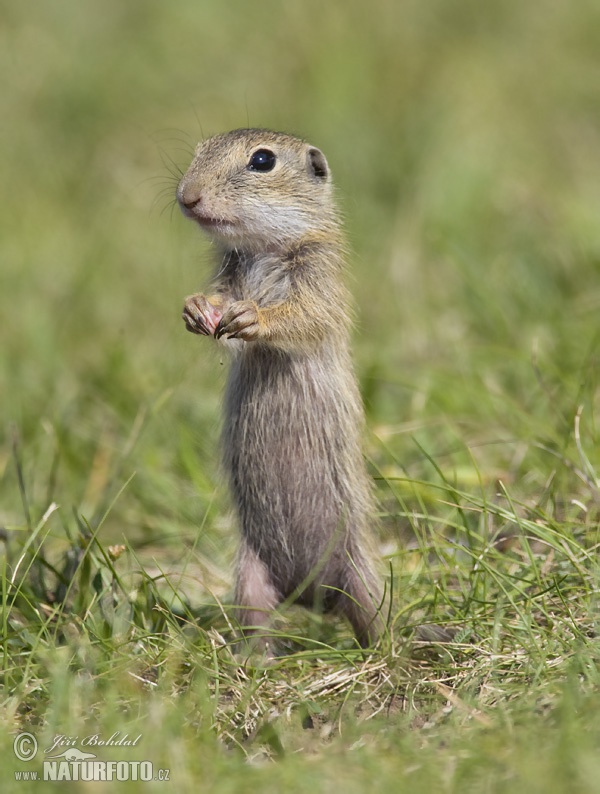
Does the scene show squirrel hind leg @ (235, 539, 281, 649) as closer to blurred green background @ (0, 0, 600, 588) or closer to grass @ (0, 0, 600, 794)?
grass @ (0, 0, 600, 794)

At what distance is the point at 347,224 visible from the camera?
5277mm

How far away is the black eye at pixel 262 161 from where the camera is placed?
186 inches

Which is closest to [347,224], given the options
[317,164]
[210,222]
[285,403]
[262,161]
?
[317,164]

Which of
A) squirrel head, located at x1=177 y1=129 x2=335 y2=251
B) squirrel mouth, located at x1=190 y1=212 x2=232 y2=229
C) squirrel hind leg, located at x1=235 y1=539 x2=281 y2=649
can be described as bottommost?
squirrel hind leg, located at x1=235 y1=539 x2=281 y2=649

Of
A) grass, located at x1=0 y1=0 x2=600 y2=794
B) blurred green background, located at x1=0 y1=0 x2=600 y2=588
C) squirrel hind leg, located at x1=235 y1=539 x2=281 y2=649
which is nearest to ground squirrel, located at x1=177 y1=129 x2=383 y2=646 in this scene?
squirrel hind leg, located at x1=235 y1=539 x2=281 y2=649

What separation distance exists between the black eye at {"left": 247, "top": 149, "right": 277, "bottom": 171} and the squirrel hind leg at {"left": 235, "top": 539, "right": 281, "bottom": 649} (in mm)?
1572

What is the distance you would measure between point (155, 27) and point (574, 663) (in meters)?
9.51

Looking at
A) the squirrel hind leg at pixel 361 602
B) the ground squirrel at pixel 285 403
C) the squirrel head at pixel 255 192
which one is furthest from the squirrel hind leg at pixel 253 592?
the squirrel head at pixel 255 192

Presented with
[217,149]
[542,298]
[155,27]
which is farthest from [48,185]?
[217,149]

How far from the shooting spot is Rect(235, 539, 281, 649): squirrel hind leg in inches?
176

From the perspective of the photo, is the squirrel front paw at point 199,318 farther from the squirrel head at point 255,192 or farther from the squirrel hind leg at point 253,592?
the squirrel hind leg at point 253,592

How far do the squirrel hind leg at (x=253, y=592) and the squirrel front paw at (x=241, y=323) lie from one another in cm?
91

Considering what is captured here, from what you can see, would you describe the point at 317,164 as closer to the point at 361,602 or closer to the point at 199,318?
the point at 199,318

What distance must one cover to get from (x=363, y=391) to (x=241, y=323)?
6.63 ft
